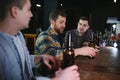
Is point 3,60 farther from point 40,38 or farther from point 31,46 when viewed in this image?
point 31,46

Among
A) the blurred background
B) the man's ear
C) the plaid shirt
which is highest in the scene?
the blurred background

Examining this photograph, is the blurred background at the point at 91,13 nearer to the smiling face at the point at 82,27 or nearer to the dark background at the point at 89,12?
the dark background at the point at 89,12

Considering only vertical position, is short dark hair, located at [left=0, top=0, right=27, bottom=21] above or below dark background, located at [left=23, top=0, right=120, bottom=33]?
below

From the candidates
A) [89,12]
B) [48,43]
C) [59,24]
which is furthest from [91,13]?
[48,43]

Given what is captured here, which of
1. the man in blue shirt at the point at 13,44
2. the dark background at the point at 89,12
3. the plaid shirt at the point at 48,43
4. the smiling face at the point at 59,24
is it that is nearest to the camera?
the man in blue shirt at the point at 13,44

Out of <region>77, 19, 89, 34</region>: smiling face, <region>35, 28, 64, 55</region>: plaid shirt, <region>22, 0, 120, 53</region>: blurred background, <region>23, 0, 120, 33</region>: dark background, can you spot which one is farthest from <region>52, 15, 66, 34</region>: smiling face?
<region>23, 0, 120, 33</region>: dark background

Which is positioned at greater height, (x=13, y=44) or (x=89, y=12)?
(x=89, y=12)

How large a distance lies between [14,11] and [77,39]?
3420 mm

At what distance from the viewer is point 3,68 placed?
41.4 inches

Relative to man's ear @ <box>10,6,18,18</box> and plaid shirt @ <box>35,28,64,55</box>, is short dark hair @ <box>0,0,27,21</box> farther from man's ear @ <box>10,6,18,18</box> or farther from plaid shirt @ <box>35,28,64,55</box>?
plaid shirt @ <box>35,28,64,55</box>

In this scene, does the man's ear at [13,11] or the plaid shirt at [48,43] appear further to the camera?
the plaid shirt at [48,43]

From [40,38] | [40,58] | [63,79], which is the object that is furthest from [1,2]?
[40,38]

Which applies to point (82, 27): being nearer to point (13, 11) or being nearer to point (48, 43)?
point (48, 43)

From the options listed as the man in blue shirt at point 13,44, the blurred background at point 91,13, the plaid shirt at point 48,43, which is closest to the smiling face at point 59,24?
the plaid shirt at point 48,43
